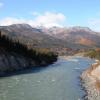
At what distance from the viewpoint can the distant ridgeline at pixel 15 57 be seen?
10356 cm

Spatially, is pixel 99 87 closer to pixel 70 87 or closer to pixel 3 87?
pixel 70 87

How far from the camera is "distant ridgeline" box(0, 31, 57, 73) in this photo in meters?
104

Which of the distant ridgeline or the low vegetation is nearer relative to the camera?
the distant ridgeline

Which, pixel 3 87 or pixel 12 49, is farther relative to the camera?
pixel 12 49

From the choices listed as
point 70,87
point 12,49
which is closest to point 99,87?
point 70,87

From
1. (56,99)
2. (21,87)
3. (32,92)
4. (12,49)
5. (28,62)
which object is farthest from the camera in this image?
(28,62)

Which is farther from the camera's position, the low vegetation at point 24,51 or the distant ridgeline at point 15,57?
the low vegetation at point 24,51

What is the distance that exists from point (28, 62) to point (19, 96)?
75.9m

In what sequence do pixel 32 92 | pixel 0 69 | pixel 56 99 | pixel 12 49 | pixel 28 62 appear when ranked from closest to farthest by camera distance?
pixel 56 99
pixel 32 92
pixel 0 69
pixel 12 49
pixel 28 62

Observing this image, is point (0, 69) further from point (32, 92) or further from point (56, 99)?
point (56, 99)

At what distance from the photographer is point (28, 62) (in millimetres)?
126750

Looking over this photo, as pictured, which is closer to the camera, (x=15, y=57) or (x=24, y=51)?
(x=15, y=57)

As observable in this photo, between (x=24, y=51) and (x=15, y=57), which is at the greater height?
(x=24, y=51)

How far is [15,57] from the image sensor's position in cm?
11375
